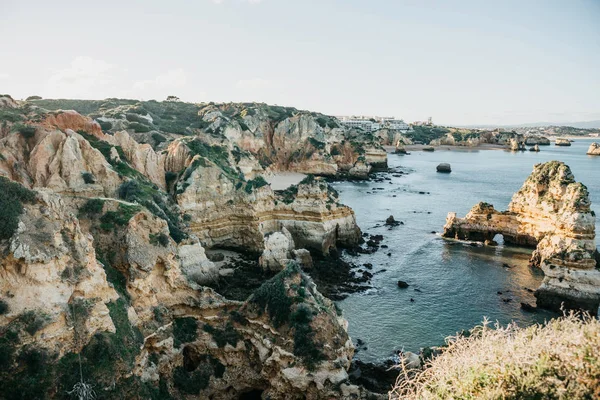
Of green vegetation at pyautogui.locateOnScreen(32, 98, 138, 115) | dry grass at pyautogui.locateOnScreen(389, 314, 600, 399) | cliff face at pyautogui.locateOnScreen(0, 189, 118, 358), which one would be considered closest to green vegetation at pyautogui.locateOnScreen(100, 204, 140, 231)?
cliff face at pyautogui.locateOnScreen(0, 189, 118, 358)

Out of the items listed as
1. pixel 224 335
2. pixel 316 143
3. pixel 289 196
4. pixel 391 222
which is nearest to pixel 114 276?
pixel 224 335

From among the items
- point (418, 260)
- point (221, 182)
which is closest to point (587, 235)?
point (418, 260)

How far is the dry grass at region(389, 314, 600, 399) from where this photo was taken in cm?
768

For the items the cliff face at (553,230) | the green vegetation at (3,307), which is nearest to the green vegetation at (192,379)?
the green vegetation at (3,307)

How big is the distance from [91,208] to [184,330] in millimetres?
6527

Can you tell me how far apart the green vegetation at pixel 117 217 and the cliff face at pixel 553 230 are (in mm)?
26862

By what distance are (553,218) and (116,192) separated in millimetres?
33469

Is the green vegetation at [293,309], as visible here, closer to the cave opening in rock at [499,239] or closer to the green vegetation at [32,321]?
the green vegetation at [32,321]

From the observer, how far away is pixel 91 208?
696 inches

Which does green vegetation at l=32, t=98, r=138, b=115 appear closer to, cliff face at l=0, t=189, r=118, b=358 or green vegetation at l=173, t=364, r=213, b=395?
cliff face at l=0, t=189, r=118, b=358

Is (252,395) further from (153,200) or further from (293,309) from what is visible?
(153,200)

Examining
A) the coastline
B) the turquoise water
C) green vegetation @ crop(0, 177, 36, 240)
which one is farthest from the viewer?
the coastline

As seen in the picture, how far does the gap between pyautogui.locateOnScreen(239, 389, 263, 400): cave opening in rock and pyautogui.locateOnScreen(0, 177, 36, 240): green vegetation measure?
1047 centimetres

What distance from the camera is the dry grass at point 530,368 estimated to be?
768 centimetres
